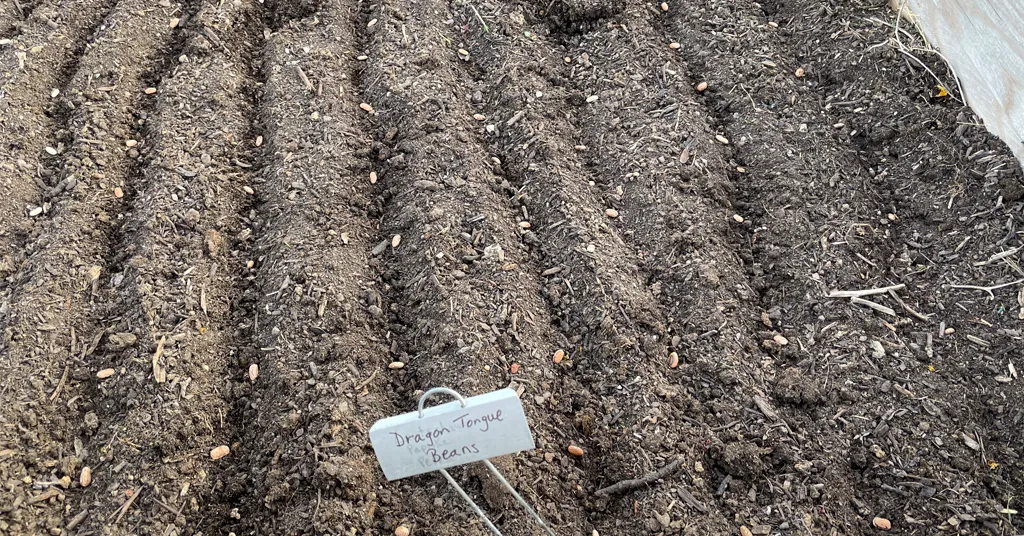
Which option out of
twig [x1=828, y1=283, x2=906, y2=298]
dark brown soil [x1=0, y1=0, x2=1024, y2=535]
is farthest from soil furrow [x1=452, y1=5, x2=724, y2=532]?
twig [x1=828, y1=283, x2=906, y2=298]

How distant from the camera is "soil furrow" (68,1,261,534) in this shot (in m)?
2.17

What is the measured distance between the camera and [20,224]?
2.69 m

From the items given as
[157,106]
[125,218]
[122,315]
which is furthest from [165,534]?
[157,106]

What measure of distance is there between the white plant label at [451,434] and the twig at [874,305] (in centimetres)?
137

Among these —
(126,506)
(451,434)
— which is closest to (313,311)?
(126,506)

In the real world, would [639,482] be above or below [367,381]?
below

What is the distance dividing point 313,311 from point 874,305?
1.81 m

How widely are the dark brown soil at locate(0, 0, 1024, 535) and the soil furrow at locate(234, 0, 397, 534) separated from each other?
0.01 metres

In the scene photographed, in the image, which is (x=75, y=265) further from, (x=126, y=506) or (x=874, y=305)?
(x=874, y=305)

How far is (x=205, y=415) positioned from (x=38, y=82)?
1.72m

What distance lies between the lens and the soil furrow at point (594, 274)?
223 cm

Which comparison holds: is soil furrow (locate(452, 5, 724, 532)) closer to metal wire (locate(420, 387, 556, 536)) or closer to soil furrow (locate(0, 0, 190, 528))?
metal wire (locate(420, 387, 556, 536))

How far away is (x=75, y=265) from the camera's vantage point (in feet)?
8.45

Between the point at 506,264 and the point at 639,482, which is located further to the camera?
the point at 506,264
